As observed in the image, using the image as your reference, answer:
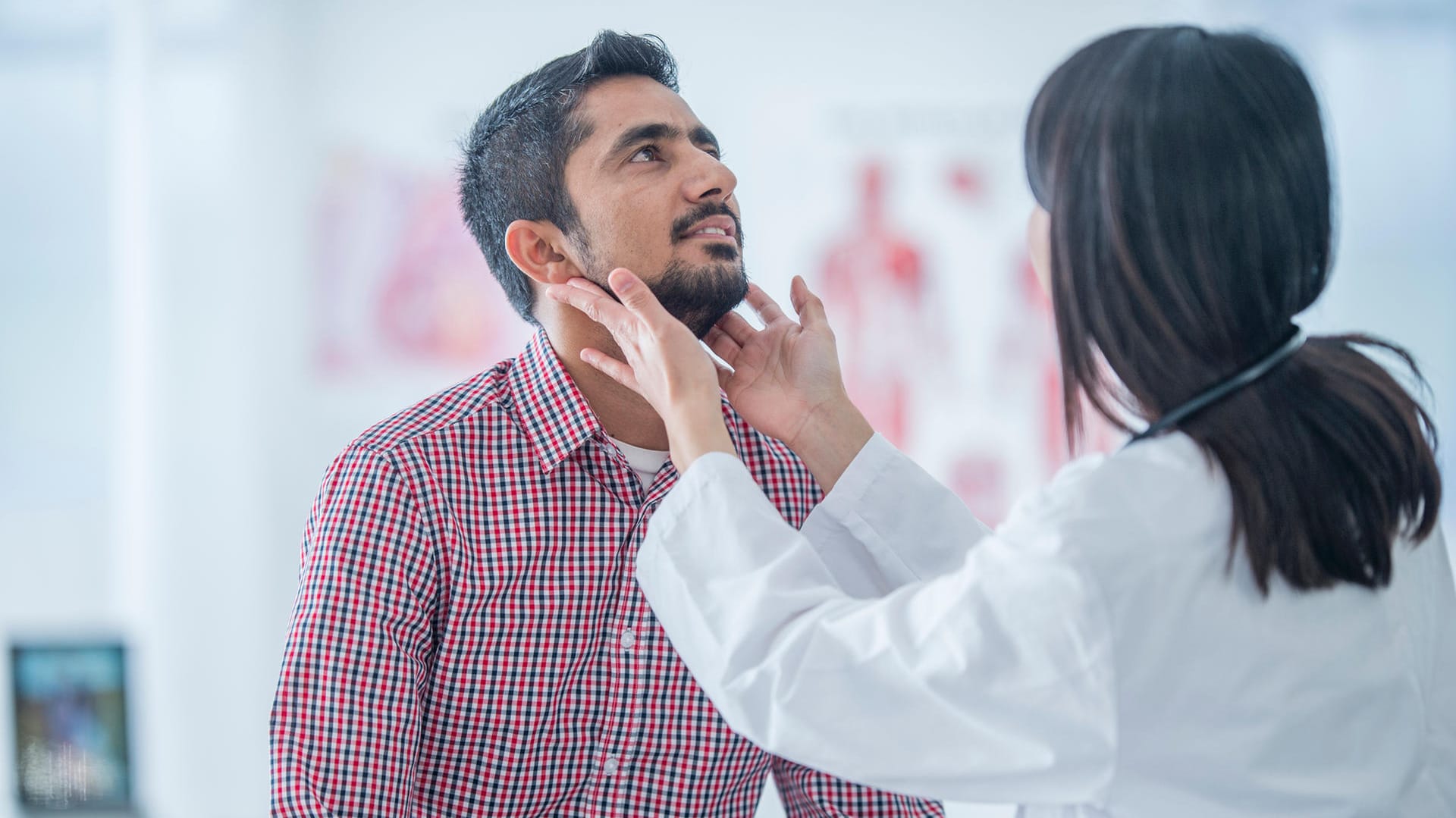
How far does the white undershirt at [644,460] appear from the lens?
52.2 inches

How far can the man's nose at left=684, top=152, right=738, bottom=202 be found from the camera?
4.18 ft

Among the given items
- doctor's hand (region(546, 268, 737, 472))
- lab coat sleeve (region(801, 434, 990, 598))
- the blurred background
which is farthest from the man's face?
the blurred background

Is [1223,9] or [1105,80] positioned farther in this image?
[1223,9]

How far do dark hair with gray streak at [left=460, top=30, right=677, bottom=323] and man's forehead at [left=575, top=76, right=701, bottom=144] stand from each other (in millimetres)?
12

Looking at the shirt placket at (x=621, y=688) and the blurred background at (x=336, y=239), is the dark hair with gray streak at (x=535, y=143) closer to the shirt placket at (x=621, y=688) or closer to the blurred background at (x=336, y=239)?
the shirt placket at (x=621, y=688)

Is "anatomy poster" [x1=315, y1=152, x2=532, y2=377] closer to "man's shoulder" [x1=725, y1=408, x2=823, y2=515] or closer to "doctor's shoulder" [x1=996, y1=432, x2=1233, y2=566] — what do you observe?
"man's shoulder" [x1=725, y1=408, x2=823, y2=515]

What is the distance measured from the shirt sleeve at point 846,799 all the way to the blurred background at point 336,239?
51.8 inches

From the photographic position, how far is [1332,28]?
2678 millimetres

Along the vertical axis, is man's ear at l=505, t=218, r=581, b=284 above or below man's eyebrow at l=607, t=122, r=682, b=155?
below

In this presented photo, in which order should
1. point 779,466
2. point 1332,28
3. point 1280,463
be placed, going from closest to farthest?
1. point 1280,463
2. point 779,466
3. point 1332,28

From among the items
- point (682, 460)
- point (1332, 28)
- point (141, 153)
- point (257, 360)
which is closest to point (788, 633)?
point (682, 460)

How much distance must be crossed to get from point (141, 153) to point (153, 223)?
0.16m

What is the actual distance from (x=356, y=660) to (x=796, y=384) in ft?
1.84

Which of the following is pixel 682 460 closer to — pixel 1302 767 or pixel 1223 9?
pixel 1302 767
